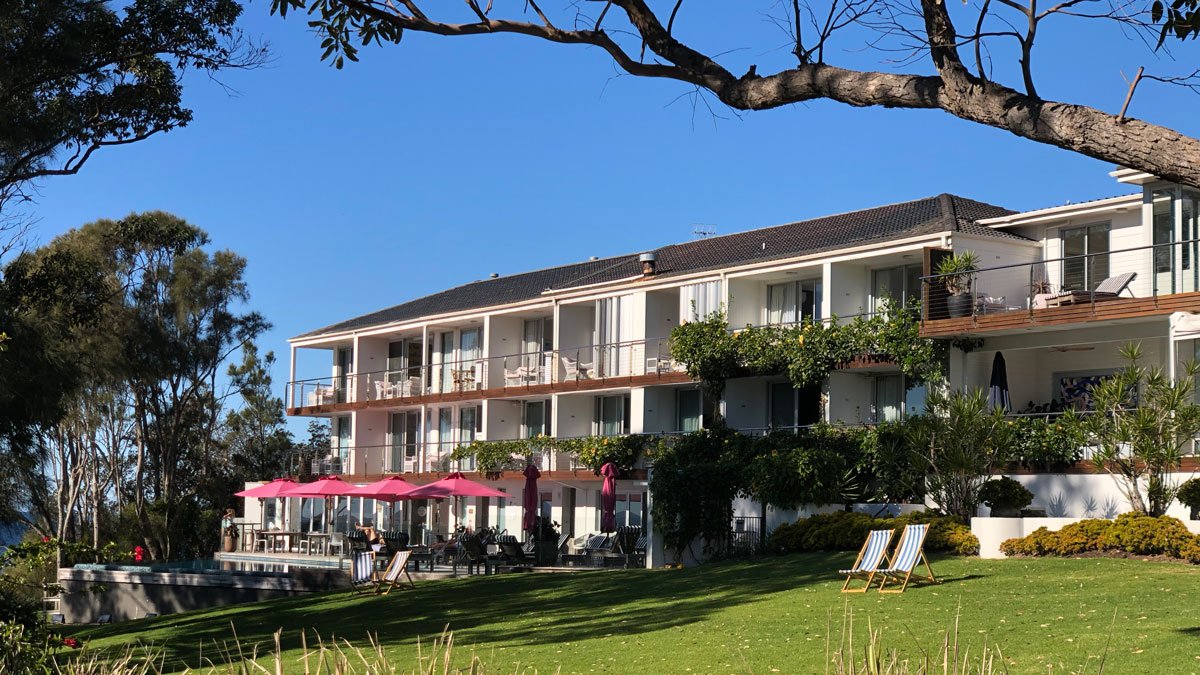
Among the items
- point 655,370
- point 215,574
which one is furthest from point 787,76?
point 655,370

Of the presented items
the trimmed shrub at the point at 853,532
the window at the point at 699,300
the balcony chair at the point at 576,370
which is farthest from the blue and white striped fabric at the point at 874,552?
the balcony chair at the point at 576,370

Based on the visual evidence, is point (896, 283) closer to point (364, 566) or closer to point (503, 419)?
point (364, 566)

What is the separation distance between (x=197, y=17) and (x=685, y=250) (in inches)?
994

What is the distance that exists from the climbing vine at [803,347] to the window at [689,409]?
2.71 metres

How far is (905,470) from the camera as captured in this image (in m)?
28.3

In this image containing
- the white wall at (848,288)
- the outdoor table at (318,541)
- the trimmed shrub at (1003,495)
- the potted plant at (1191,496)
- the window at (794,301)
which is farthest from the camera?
the outdoor table at (318,541)

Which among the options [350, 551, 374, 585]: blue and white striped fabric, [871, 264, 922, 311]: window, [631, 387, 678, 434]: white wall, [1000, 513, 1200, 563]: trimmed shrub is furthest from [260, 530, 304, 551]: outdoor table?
[1000, 513, 1200, 563]: trimmed shrub

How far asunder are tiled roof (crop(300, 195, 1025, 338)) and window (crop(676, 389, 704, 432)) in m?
3.60

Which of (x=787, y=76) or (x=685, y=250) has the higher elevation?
(x=685, y=250)

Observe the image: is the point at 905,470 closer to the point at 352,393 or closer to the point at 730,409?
the point at 730,409

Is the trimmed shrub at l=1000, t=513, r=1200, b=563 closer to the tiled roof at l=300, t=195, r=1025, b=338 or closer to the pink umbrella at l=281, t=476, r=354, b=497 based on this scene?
the tiled roof at l=300, t=195, r=1025, b=338

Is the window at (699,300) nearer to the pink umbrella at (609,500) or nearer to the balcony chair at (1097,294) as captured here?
the pink umbrella at (609,500)

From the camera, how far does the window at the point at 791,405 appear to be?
3662 cm

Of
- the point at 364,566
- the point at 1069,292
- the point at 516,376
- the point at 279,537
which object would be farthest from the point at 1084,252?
the point at 279,537
